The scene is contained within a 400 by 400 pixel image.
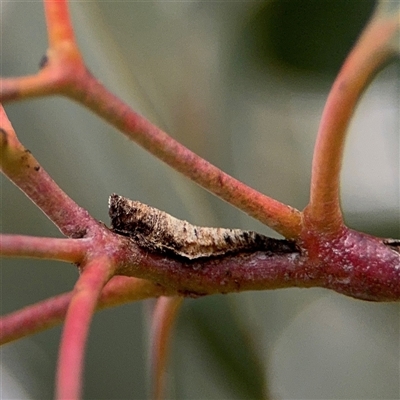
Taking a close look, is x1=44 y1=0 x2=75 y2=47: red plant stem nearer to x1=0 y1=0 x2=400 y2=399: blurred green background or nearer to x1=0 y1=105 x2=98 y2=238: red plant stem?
x1=0 y1=105 x2=98 y2=238: red plant stem

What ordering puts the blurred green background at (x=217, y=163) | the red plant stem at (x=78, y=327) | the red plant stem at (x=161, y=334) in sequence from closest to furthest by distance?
the red plant stem at (x=78, y=327), the red plant stem at (x=161, y=334), the blurred green background at (x=217, y=163)

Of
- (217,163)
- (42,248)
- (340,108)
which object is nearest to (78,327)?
(42,248)

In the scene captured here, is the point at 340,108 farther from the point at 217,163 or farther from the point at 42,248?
the point at 217,163

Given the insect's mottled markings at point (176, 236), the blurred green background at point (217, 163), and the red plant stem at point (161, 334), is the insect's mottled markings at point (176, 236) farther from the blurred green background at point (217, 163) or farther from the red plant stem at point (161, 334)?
the blurred green background at point (217, 163)

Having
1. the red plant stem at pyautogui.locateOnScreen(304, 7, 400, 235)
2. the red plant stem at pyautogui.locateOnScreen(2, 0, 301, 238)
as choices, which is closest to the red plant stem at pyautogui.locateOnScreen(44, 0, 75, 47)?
the red plant stem at pyautogui.locateOnScreen(2, 0, 301, 238)

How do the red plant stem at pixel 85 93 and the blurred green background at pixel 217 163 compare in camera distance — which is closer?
the red plant stem at pixel 85 93

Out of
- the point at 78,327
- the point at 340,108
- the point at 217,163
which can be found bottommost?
the point at 78,327

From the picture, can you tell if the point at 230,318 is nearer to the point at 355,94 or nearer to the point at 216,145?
the point at 216,145

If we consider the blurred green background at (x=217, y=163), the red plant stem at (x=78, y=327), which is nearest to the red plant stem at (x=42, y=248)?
the red plant stem at (x=78, y=327)
